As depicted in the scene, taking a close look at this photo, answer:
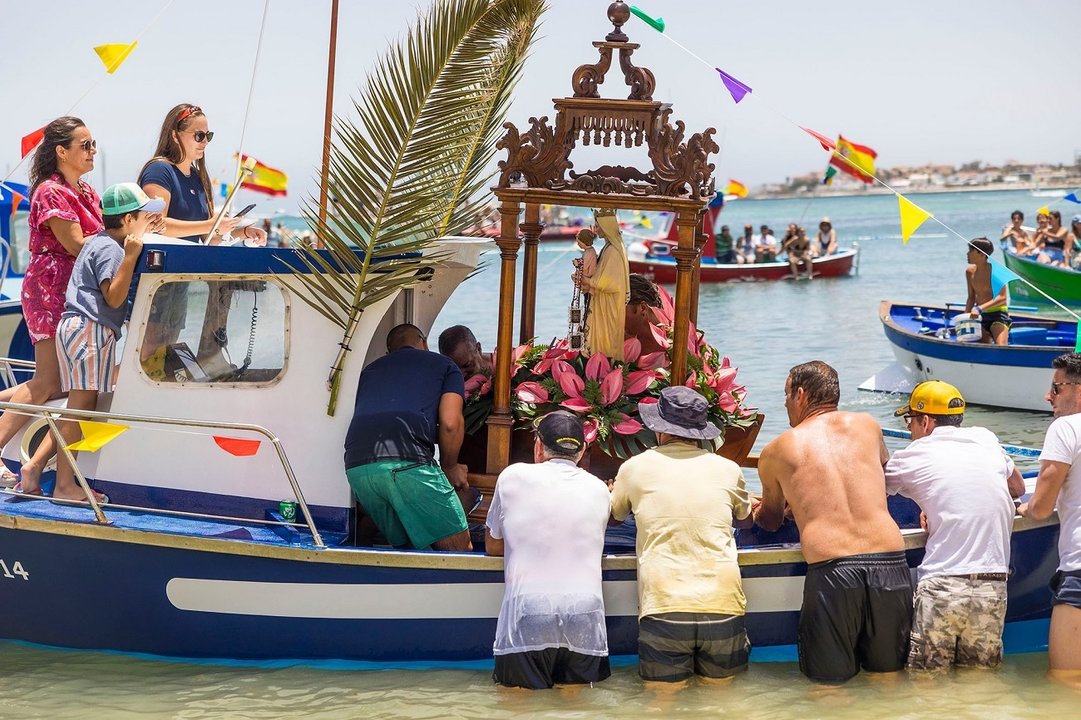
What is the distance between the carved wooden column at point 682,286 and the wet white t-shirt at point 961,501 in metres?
1.23

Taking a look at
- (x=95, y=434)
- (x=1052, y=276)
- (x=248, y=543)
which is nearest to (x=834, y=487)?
(x=248, y=543)

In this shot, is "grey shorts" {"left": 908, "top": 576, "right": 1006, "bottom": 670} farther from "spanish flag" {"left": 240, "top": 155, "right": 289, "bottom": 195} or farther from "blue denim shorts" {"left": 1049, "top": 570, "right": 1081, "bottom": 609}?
"spanish flag" {"left": 240, "top": 155, "right": 289, "bottom": 195}

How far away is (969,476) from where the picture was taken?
6219 millimetres

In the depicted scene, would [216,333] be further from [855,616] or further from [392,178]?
[855,616]

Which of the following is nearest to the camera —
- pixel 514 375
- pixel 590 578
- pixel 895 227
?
pixel 590 578

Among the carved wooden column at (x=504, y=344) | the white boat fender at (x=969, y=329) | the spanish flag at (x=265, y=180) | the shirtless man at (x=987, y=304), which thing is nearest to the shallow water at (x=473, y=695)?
the carved wooden column at (x=504, y=344)

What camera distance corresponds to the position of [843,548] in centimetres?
606

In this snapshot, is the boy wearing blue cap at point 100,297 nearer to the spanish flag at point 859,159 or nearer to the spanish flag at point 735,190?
the spanish flag at point 859,159

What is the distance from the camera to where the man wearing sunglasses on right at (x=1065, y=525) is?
6.14 metres

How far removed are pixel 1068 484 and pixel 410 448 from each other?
10.9 feet

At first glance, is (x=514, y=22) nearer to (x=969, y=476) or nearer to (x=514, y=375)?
(x=514, y=375)

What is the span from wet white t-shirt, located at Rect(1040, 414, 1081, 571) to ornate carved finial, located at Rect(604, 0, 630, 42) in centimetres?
294

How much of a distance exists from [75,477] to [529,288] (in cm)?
289

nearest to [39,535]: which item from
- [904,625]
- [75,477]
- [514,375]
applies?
[75,477]
